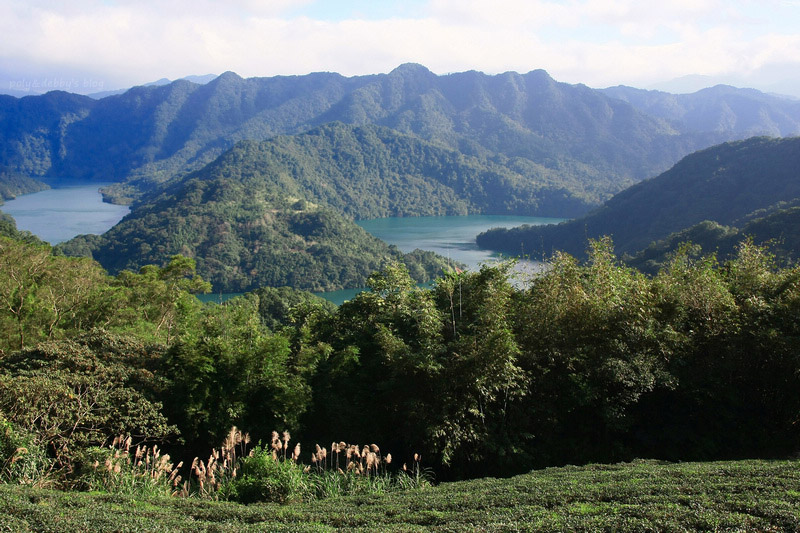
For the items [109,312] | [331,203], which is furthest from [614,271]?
[331,203]

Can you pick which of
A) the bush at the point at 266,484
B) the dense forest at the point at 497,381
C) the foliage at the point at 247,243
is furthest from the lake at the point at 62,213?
the bush at the point at 266,484

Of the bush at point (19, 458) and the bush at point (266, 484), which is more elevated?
the bush at point (19, 458)

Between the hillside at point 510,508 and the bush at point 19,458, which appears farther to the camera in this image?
the bush at point 19,458

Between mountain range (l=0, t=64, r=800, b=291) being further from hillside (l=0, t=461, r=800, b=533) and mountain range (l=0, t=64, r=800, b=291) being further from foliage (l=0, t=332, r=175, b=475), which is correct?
foliage (l=0, t=332, r=175, b=475)

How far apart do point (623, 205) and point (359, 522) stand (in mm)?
79631

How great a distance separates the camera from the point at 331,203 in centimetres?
12862

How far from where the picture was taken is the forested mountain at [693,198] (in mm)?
61938

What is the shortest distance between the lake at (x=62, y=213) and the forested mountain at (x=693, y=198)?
234 feet

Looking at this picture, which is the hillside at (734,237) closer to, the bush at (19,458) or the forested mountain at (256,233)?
the forested mountain at (256,233)

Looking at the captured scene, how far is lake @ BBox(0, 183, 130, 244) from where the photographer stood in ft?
285

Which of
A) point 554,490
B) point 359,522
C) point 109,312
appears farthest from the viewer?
point 109,312

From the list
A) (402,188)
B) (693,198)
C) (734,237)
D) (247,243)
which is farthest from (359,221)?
(734,237)

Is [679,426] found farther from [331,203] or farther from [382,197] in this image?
[382,197]

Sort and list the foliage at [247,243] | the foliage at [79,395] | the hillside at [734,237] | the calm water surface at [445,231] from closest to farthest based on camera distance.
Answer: the foliage at [79,395], the hillside at [734,237], the foliage at [247,243], the calm water surface at [445,231]
